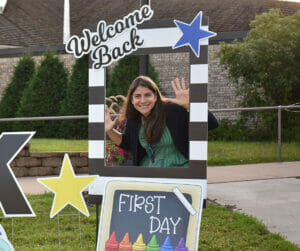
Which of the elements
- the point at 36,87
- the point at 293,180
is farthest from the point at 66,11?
the point at 293,180

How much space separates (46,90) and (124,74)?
11.7ft

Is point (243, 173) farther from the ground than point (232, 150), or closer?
closer

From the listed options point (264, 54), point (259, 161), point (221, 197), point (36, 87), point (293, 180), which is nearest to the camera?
point (221, 197)

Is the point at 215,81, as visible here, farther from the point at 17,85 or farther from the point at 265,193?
the point at 265,193

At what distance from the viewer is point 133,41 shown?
3.11m

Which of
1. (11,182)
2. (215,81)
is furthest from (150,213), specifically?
(215,81)

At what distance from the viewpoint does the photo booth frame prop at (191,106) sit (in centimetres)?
300

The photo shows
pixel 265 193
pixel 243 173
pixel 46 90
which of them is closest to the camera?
pixel 265 193

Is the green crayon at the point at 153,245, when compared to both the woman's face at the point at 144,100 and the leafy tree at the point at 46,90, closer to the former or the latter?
the woman's face at the point at 144,100

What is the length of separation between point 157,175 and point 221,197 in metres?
2.80

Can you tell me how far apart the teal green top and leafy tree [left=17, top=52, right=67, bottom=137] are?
12.1 m

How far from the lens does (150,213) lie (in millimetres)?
2893

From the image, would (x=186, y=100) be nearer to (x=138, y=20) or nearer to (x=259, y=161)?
(x=138, y=20)

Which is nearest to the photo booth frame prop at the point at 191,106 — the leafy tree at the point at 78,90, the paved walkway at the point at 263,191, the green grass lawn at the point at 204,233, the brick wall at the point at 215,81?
the green grass lawn at the point at 204,233
